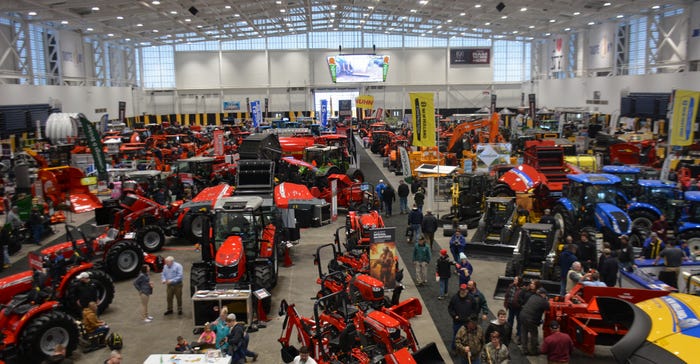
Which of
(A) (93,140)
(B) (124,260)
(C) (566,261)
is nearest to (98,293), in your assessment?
(B) (124,260)

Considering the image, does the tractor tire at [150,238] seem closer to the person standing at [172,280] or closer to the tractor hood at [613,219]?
the person standing at [172,280]

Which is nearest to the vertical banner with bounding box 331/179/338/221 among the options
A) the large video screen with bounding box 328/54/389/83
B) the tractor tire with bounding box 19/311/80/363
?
the tractor tire with bounding box 19/311/80/363

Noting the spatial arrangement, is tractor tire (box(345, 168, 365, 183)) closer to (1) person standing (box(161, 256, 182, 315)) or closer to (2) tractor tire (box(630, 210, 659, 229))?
(2) tractor tire (box(630, 210, 659, 229))

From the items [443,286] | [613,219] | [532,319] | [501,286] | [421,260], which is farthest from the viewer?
[613,219]

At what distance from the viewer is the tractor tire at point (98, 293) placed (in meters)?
9.30

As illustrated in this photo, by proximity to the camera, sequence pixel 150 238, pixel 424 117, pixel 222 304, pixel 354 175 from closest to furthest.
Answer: pixel 222 304, pixel 150 238, pixel 424 117, pixel 354 175

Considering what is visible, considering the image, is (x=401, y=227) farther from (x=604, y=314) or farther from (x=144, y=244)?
(x=604, y=314)

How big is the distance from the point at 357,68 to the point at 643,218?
1401 inches

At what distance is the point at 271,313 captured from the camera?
10.2 meters

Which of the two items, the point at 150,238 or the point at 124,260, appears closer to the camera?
the point at 124,260

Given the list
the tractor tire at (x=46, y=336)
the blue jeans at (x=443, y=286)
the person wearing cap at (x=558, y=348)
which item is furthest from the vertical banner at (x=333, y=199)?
the person wearing cap at (x=558, y=348)

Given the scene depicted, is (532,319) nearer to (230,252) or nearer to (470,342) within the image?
(470,342)

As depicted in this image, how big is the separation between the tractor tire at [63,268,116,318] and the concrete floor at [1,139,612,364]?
323 millimetres

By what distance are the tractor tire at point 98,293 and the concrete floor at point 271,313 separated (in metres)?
0.32
